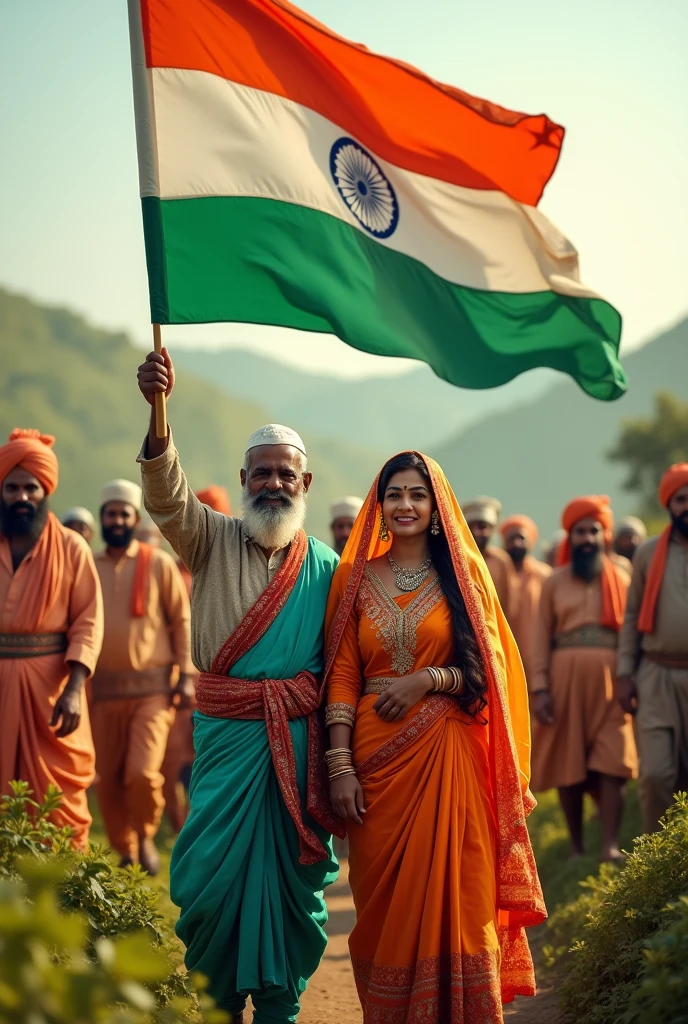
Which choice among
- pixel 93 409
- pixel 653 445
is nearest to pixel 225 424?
pixel 93 409

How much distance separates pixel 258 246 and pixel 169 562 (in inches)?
144

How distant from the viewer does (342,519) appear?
11070 millimetres

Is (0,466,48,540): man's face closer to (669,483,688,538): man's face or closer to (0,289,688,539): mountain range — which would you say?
(669,483,688,538): man's face

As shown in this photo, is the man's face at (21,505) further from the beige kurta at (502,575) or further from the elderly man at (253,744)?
the beige kurta at (502,575)

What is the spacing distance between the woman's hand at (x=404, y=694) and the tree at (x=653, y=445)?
121 feet

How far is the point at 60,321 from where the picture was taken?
116812 mm

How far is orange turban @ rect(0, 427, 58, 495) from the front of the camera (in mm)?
6957

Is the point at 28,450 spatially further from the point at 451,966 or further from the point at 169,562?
the point at 451,966

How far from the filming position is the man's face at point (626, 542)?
42.9 ft

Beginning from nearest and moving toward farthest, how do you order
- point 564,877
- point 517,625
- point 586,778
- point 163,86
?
1. point 163,86
2. point 564,877
3. point 586,778
4. point 517,625

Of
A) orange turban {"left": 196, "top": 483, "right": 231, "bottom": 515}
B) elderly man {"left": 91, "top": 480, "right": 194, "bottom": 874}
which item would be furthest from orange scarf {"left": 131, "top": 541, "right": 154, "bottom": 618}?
orange turban {"left": 196, "top": 483, "right": 231, "bottom": 515}

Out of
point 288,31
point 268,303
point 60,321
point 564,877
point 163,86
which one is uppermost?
point 60,321

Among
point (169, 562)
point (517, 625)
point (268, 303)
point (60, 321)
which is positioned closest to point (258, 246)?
point (268, 303)

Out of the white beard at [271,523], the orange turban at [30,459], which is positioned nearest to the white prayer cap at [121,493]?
the orange turban at [30,459]
